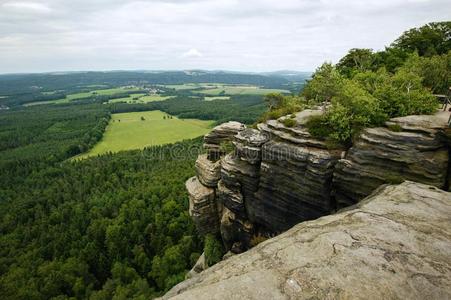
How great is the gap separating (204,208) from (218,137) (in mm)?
9338

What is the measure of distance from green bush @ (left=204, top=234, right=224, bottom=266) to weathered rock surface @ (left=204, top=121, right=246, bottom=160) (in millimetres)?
11009

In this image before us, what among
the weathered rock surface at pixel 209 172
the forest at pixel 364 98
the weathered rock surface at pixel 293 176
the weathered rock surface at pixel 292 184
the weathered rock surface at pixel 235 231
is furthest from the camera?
the weathered rock surface at pixel 209 172

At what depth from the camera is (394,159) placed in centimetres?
2003

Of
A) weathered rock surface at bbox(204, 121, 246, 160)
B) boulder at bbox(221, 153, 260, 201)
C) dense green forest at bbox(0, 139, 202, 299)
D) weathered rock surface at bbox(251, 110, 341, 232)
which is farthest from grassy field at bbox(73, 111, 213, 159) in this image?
weathered rock surface at bbox(251, 110, 341, 232)

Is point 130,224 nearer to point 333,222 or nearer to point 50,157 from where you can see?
point 333,222

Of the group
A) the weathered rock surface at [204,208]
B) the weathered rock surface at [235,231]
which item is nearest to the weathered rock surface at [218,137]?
the weathered rock surface at [204,208]

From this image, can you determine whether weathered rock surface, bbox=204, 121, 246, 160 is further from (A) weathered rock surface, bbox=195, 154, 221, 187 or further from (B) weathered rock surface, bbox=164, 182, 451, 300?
(B) weathered rock surface, bbox=164, 182, 451, 300

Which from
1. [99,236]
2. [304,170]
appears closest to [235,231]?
[304,170]

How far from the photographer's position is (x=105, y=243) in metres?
63.4

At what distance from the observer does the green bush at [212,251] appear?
36931mm

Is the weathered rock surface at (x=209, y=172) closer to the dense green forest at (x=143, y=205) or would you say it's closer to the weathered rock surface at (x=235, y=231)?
the weathered rock surface at (x=235, y=231)

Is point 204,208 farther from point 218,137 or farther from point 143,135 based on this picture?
point 143,135

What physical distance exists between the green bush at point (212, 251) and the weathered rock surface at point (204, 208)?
1.30 m

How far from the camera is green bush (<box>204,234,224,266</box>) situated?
36.9 metres
